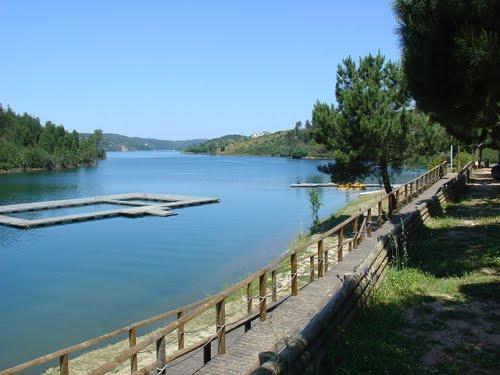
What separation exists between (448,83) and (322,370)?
5372mm

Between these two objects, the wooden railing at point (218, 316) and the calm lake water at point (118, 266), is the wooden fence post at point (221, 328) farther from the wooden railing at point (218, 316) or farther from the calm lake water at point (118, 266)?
the calm lake water at point (118, 266)

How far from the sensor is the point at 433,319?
8.00 m

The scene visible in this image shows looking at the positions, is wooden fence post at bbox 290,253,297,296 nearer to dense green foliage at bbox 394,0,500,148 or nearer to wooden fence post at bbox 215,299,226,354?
wooden fence post at bbox 215,299,226,354

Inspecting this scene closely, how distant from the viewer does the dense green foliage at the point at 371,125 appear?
23.5 metres

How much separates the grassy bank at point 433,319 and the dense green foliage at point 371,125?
10.5m

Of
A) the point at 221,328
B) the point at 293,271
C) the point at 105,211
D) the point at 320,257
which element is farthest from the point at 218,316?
the point at 105,211

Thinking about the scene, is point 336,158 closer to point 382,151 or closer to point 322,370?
point 382,151

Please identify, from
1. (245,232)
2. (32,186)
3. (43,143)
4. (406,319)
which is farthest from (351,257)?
(43,143)

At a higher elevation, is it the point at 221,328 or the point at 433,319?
the point at 221,328

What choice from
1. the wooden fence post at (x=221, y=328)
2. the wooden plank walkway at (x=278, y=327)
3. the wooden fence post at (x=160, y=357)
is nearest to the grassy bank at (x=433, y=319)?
the wooden plank walkway at (x=278, y=327)

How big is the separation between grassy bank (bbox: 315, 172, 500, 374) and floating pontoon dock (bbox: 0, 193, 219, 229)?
1474 inches

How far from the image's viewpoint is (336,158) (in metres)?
24.2

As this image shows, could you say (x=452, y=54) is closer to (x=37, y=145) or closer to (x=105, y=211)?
(x=105, y=211)

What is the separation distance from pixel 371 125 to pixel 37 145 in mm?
150368
